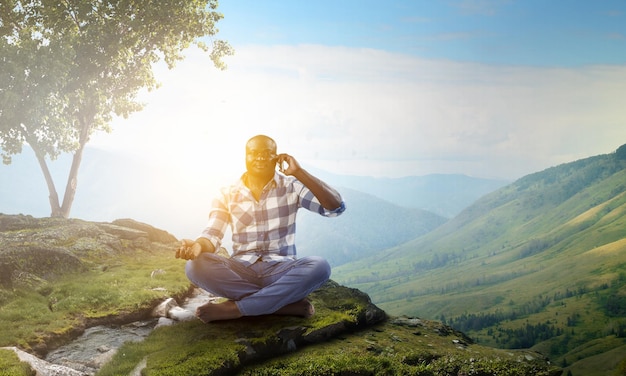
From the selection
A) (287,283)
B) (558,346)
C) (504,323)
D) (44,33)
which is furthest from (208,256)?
(504,323)

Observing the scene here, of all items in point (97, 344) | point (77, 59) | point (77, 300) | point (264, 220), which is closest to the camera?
point (264, 220)

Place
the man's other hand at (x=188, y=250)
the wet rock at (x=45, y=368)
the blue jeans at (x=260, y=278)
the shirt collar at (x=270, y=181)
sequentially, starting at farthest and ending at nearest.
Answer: the shirt collar at (x=270, y=181) < the blue jeans at (x=260, y=278) < the man's other hand at (x=188, y=250) < the wet rock at (x=45, y=368)

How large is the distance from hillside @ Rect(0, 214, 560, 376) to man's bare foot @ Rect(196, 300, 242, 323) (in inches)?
8.6

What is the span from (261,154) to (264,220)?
1.14 m

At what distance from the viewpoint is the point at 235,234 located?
883 cm

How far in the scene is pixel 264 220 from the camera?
860 cm

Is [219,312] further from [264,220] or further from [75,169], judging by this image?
[75,169]

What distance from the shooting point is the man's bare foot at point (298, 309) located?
8789 millimetres

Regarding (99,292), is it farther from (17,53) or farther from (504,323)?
(504,323)

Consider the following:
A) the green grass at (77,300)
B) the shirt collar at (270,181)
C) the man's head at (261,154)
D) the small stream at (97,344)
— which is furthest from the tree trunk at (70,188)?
the man's head at (261,154)

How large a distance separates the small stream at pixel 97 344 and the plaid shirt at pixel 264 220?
229 centimetres

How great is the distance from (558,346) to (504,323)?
28.1m

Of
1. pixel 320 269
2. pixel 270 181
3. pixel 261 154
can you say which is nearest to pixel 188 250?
pixel 270 181

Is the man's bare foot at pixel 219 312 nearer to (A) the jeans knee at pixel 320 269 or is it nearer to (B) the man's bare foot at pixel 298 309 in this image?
(B) the man's bare foot at pixel 298 309
